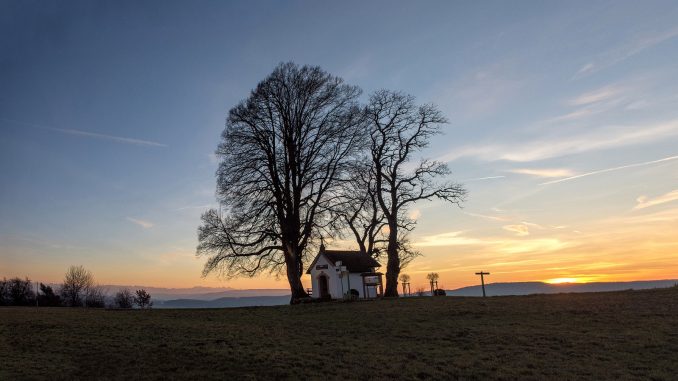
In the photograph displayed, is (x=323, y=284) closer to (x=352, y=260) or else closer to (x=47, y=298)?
(x=352, y=260)

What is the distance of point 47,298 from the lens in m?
59.6

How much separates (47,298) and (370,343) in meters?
55.4

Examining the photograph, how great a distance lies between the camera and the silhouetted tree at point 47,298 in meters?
58.0

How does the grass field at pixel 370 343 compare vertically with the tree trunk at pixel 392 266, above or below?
below

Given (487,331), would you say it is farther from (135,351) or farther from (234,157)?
Answer: (234,157)

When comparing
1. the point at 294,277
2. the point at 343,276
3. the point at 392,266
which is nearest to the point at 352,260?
the point at 343,276

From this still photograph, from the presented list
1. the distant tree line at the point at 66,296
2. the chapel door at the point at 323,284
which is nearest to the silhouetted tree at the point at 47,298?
the distant tree line at the point at 66,296

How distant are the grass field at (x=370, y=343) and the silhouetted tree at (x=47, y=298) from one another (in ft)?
113

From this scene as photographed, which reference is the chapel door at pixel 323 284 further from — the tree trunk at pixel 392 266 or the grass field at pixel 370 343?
the grass field at pixel 370 343

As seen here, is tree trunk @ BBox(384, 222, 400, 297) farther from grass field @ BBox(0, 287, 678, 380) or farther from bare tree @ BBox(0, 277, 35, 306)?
bare tree @ BBox(0, 277, 35, 306)

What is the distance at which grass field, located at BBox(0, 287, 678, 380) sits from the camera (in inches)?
566

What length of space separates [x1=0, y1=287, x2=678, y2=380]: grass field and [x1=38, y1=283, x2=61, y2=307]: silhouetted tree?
34462 millimetres

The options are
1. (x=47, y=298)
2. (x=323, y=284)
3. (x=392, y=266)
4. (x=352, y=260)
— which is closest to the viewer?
(x=392, y=266)

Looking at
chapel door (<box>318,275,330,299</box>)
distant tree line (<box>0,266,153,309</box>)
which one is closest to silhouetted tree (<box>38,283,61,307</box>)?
distant tree line (<box>0,266,153,309</box>)
